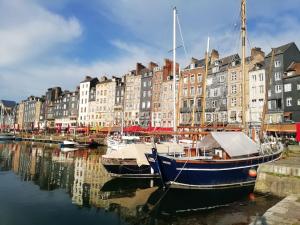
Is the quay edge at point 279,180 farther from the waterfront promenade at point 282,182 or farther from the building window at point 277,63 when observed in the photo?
the building window at point 277,63

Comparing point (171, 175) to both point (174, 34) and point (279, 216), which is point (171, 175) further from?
point (174, 34)

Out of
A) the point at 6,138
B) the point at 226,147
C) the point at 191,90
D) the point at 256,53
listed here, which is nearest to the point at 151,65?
the point at 191,90

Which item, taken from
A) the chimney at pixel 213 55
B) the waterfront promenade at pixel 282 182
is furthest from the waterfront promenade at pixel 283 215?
the chimney at pixel 213 55

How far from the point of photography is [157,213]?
15859 mm

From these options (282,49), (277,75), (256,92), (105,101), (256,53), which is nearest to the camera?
(277,75)

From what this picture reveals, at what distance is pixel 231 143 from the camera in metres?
21.9

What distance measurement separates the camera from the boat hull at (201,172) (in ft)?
65.3

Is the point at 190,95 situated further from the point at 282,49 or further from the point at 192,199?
the point at 192,199

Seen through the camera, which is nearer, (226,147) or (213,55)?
(226,147)

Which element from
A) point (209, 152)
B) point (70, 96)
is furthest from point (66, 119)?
point (209, 152)

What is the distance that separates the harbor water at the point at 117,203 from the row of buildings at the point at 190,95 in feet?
42.1

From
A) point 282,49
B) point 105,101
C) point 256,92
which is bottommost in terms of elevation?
point 256,92

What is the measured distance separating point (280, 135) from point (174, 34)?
2860 centimetres

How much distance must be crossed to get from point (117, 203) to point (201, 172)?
6.30 meters
